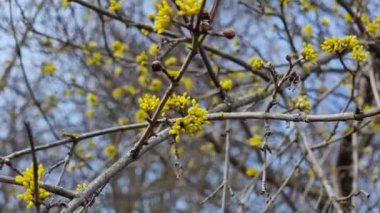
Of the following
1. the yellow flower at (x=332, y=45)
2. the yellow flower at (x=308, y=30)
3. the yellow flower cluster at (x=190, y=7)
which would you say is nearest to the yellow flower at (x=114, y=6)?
the yellow flower at (x=308, y=30)

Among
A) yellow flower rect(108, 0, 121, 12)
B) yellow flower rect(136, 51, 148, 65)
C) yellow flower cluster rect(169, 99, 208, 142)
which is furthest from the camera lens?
yellow flower rect(136, 51, 148, 65)

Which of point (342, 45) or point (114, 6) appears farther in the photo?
point (114, 6)

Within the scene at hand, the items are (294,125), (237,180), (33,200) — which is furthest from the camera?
(237,180)

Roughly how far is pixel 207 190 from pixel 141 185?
6.97 feet

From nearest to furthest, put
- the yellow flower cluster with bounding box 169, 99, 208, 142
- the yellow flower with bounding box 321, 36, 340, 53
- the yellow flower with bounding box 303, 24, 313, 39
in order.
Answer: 1. the yellow flower cluster with bounding box 169, 99, 208, 142
2. the yellow flower with bounding box 321, 36, 340, 53
3. the yellow flower with bounding box 303, 24, 313, 39

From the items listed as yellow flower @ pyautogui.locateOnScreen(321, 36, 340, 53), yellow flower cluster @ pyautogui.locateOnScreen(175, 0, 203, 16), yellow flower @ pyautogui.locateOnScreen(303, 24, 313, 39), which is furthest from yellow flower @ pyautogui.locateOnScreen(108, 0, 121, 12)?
yellow flower cluster @ pyautogui.locateOnScreen(175, 0, 203, 16)

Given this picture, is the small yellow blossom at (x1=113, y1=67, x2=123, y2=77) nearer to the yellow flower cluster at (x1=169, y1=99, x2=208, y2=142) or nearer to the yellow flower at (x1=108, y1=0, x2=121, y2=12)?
the yellow flower at (x1=108, y1=0, x2=121, y2=12)

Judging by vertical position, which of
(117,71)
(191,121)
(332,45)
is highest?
(117,71)

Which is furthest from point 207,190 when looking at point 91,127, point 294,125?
point 294,125

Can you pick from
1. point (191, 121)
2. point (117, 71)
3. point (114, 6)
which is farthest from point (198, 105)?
point (117, 71)

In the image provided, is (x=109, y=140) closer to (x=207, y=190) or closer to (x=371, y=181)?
(x=207, y=190)

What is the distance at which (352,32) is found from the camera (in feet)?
11.3

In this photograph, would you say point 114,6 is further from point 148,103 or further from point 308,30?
point 148,103

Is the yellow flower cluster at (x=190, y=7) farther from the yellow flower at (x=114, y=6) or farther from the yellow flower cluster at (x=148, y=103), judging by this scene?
the yellow flower at (x=114, y=6)
